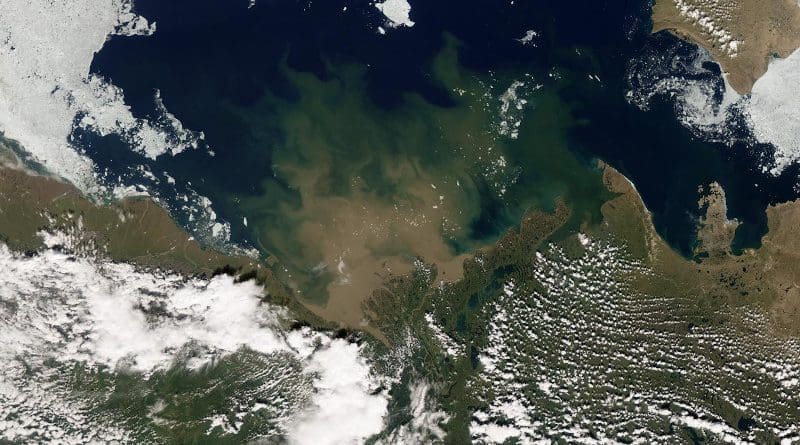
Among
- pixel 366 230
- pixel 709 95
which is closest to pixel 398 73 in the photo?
pixel 366 230

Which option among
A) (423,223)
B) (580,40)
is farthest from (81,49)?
(580,40)

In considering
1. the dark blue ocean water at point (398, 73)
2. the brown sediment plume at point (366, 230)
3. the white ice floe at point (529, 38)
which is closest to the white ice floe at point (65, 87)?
the dark blue ocean water at point (398, 73)

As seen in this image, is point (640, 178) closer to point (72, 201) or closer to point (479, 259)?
point (479, 259)

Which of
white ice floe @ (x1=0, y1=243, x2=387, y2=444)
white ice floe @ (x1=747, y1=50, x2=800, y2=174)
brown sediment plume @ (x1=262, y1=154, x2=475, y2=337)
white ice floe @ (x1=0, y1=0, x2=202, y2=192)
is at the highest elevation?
white ice floe @ (x1=0, y1=0, x2=202, y2=192)

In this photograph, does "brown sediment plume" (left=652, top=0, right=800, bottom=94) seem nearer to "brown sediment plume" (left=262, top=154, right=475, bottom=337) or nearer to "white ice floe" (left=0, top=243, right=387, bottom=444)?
"brown sediment plume" (left=262, top=154, right=475, bottom=337)

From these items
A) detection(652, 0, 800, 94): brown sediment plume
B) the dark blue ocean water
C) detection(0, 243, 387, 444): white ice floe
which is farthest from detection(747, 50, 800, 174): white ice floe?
detection(0, 243, 387, 444): white ice floe

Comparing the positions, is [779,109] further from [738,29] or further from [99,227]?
[99,227]

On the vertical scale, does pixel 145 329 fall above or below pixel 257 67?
below
